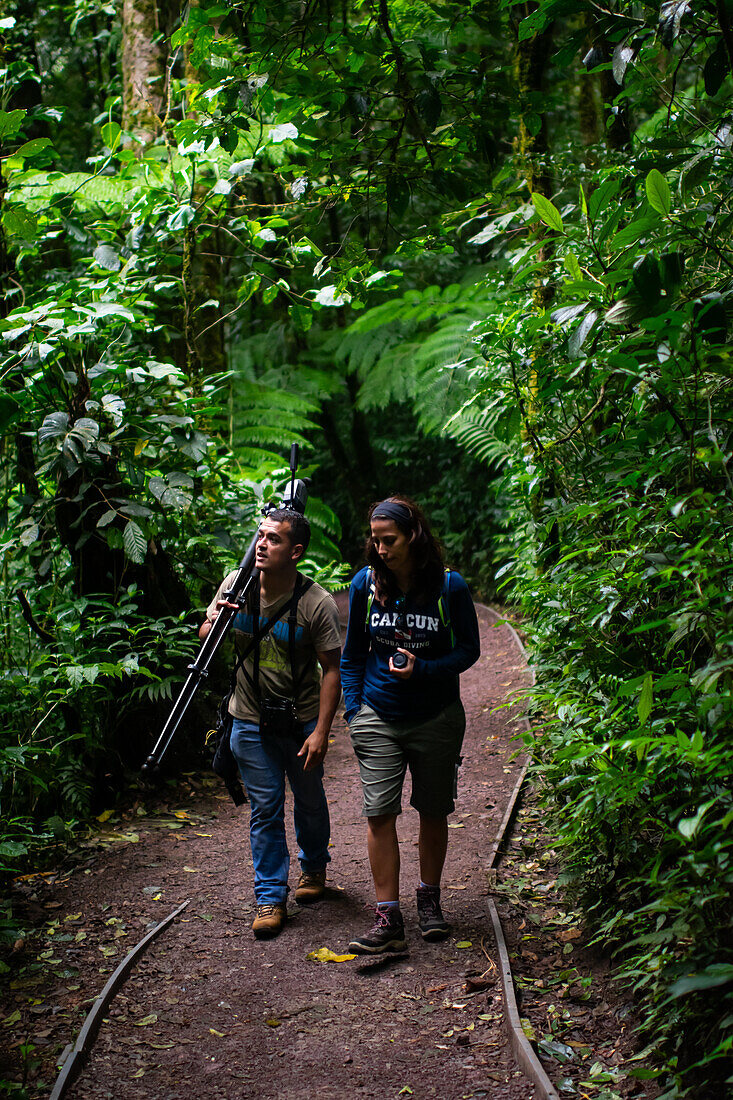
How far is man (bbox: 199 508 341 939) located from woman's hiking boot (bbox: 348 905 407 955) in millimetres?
517

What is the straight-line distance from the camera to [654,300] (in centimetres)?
246

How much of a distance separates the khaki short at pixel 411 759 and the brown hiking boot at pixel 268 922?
778 mm

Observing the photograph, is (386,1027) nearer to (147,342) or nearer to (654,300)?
(654,300)

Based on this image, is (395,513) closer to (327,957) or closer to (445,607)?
(445,607)

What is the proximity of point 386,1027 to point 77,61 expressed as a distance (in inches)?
647

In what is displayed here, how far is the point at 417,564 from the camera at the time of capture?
12.8ft

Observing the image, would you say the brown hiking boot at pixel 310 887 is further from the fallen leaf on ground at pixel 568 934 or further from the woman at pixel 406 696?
the fallen leaf on ground at pixel 568 934

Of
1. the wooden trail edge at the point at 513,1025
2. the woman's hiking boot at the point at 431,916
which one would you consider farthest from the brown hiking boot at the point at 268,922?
the wooden trail edge at the point at 513,1025

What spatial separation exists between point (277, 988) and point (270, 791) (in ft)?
2.83

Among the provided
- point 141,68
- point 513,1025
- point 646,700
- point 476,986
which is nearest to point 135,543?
point 476,986

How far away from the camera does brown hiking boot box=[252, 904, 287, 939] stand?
4082 millimetres

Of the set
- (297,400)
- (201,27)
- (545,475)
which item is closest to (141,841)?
(545,475)

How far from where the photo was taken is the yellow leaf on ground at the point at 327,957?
383cm

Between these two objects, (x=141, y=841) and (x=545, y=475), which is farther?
(x=141, y=841)
